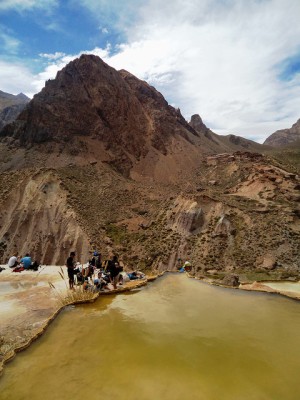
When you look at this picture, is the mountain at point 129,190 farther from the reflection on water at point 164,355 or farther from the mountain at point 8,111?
the mountain at point 8,111

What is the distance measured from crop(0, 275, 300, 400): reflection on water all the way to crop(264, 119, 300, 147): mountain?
562 feet

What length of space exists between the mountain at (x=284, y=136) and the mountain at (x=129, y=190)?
358 ft

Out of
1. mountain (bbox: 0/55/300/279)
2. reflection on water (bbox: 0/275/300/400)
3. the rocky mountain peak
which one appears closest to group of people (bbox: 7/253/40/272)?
reflection on water (bbox: 0/275/300/400)

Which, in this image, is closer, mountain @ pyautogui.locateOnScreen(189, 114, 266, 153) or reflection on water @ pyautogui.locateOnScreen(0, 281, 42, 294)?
reflection on water @ pyautogui.locateOnScreen(0, 281, 42, 294)

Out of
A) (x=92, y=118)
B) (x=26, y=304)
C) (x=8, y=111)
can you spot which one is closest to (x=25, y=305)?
(x=26, y=304)

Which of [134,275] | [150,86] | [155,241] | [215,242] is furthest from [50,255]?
[150,86]

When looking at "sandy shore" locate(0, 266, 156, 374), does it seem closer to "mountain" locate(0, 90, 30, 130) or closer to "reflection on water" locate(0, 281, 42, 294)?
"reflection on water" locate(0, 281, 42, 294)

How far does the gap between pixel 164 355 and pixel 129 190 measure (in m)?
41.6

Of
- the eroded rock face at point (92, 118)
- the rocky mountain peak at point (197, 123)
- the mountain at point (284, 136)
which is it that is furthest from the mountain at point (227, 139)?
the mountain at point (284, 136)

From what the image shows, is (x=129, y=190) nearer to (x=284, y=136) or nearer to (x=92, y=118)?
(x=92, y=118)

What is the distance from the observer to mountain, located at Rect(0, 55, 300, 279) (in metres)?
31.5

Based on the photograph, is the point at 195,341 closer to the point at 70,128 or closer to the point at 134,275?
the point at 134,275

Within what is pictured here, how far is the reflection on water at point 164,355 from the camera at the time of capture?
5.83 metres

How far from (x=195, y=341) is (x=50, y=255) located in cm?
2795
